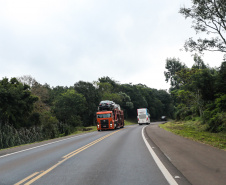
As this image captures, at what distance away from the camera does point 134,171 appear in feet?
21.6

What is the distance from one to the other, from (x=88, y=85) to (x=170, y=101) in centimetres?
6369

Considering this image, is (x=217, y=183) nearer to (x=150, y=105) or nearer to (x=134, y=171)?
(x=134, y=171)

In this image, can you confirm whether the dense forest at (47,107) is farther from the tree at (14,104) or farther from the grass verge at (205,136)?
the grass verge at (205,136)

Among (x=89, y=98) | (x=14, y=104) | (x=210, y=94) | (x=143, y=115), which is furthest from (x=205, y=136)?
(x=89, y=98)

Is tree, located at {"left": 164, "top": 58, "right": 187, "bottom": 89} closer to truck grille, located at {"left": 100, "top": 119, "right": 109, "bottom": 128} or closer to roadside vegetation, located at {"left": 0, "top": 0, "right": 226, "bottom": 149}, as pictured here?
roadside vegetation, located at {"left": 0, "top": 0, "right": 226, "bottom": 149}

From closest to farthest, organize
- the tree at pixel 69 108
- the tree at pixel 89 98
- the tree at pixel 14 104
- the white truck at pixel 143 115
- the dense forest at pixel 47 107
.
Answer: the dense forest at pixel 47 107
the tree at pixel 14 104
the white truck at pixel 143 115
the tree at pixel 69 108
the tree at pixel 89 98

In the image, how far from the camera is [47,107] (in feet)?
170

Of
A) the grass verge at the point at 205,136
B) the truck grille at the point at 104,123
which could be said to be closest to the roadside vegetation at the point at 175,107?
the grass verge at the point at 205,136

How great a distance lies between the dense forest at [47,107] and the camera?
31.0 meters

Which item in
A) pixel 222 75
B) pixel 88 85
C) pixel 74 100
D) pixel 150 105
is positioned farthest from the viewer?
pixel 150 105

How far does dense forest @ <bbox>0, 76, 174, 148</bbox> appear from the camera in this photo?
1222 inches

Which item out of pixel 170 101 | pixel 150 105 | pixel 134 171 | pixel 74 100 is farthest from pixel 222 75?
pixel 170 101

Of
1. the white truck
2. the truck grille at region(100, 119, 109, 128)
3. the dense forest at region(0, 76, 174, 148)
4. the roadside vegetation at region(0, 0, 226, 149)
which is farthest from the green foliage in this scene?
the dense forest at region(0, 76, 174, 148)

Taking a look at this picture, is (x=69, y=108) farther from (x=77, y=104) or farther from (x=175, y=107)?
(x=175, y=107)
